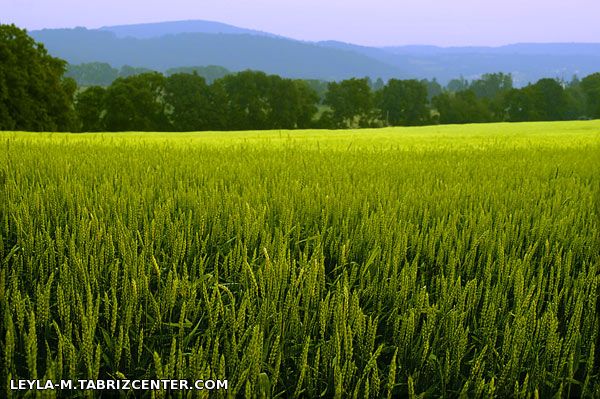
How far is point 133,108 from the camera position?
49.8m

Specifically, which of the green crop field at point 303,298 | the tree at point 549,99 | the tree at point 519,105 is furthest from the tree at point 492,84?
the green crop field at point 303,298

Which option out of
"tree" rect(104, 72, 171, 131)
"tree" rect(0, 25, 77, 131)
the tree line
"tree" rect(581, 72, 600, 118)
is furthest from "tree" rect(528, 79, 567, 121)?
"tree" rect(0, 25, 77, 131)

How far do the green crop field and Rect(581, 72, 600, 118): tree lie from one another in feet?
220

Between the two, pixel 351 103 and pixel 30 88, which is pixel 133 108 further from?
pixel 351 103

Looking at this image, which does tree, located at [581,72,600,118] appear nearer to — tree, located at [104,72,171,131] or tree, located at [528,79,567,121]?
tree, located at [528,79,567,121]

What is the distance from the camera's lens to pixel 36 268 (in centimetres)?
209

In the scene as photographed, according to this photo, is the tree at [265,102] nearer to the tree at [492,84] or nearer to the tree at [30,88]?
the tree at [30,88]

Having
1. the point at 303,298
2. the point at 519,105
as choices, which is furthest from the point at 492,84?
the point at 303,298

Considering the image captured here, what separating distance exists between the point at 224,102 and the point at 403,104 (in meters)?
21.6

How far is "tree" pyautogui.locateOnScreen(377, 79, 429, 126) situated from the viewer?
65250 mm

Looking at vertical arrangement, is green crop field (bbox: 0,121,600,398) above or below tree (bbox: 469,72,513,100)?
below

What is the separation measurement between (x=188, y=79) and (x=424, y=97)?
28102 millimetres

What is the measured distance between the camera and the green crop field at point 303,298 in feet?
4.61

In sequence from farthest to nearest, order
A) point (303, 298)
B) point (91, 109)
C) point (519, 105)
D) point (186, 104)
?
point (519, 105), point (186, 104), point (91, 109), point (303, 298)
